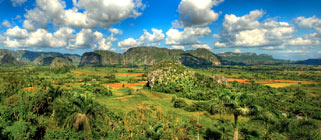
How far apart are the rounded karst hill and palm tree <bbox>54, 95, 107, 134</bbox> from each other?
67496mm

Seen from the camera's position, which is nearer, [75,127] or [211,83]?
[75,127]

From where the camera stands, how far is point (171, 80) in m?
101

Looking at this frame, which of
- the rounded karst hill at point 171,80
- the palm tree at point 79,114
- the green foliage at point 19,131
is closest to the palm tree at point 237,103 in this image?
the palm tree at point 79,114

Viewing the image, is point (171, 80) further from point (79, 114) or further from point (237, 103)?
point (237, 103)

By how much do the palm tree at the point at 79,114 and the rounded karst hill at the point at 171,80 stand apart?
6750 centimetres

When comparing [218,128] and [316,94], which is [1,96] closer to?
[218,128]

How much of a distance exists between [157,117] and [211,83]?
278 ft

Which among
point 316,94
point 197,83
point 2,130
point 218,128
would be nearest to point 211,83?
point 197,83

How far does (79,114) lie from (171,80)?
247 ft

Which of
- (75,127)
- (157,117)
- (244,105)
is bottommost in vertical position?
(157,117)

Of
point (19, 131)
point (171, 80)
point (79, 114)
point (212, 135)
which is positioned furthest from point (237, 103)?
point (171, 80)

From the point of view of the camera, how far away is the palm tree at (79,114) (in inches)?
1152

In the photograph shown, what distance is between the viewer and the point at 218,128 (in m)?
43.7

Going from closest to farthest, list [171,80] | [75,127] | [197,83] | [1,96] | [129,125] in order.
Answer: [75,127], [129,125], [1,96], [171,80], [197,83]
